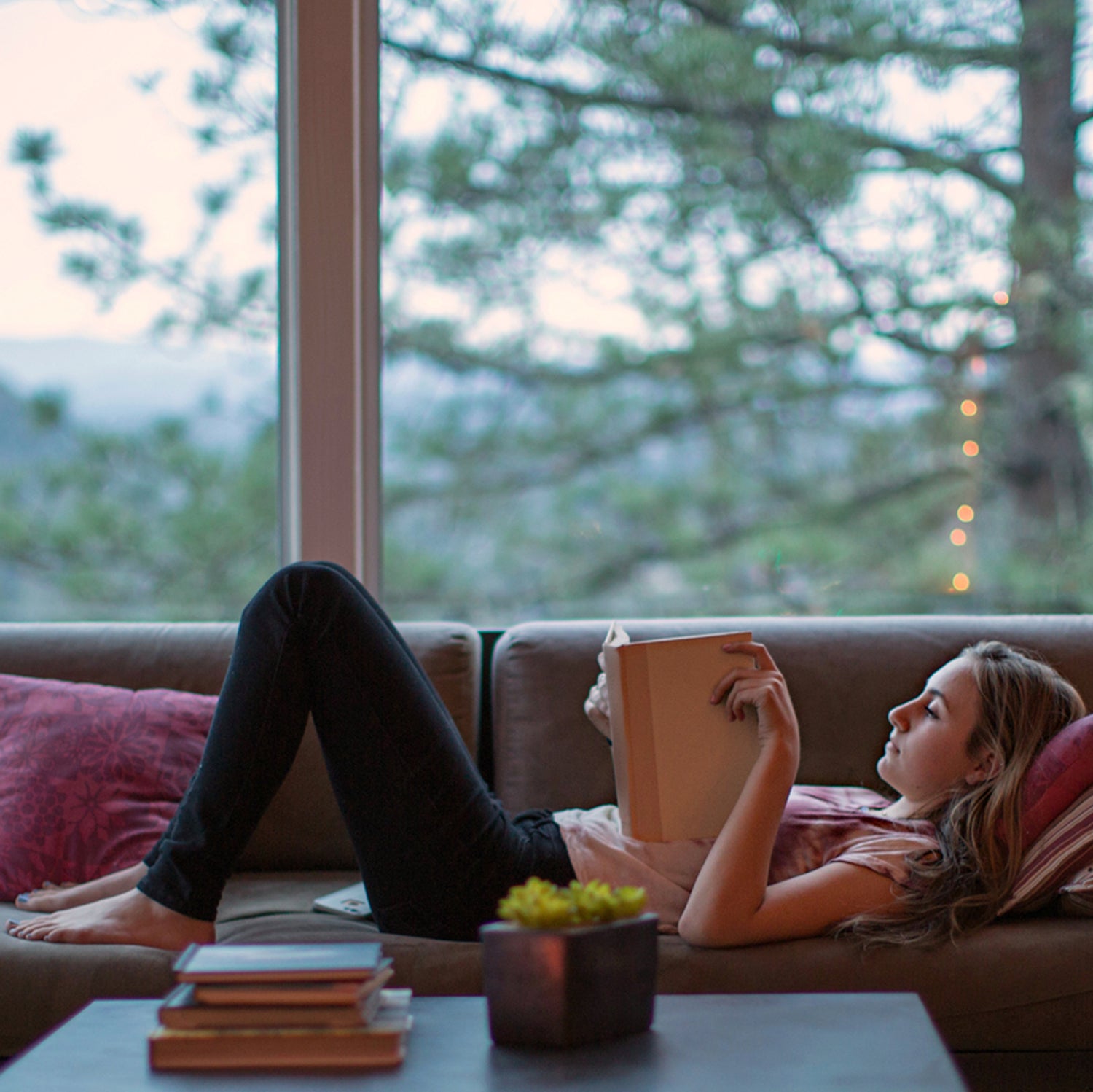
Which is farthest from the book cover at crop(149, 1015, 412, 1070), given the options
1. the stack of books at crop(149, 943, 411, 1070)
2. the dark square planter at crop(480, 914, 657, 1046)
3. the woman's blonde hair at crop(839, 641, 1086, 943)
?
the woman's blonde hair at crop(839, 641, 1086, 943)

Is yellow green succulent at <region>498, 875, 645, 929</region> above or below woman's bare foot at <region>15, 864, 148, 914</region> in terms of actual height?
above

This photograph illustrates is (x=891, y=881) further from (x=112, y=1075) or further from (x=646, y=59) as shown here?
(x=646, y=59)

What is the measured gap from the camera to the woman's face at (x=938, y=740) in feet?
5.40

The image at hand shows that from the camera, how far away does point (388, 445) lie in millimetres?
2637

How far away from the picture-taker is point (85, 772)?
188 centimetres

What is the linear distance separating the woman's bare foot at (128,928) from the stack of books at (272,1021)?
0.54 meters

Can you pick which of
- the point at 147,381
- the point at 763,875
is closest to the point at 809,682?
the point at 763,875

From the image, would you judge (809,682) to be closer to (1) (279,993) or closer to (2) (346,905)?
(2) (346,905)

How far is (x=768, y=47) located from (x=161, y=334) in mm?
1511

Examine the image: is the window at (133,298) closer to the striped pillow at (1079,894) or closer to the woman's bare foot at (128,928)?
the woman's bare foot at (128,928)

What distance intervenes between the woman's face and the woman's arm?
8.2 inches

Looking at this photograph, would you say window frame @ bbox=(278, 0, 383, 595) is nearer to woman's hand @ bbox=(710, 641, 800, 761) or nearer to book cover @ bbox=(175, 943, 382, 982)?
woman's hand @ bbox=(710, 641, 800, 761)

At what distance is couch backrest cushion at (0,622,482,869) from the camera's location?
2035mm

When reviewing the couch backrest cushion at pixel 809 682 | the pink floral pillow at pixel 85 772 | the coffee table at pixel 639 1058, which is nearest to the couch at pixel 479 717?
the couch backrest cushion at pixel 809 682
